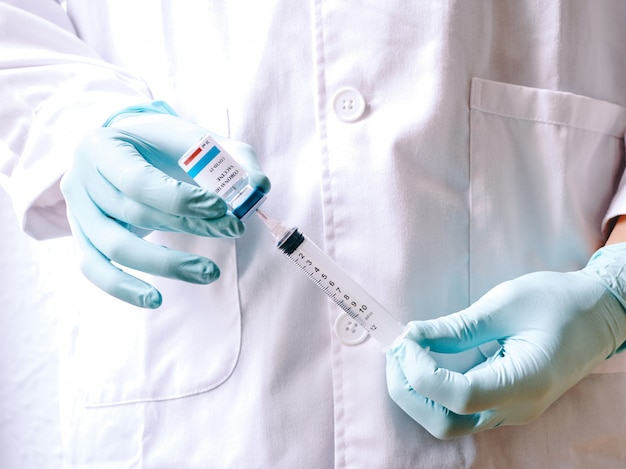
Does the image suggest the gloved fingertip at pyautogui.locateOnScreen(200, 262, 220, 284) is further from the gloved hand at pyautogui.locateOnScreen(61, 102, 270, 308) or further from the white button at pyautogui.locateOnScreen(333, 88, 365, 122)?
the white button at pyautogui.locateOnScreen(333, 88, 365, 122)

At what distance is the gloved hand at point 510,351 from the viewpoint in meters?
0.57

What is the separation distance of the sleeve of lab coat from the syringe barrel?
0.83ft

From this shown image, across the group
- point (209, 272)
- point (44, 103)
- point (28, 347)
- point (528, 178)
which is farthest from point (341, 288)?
point (28, 347)

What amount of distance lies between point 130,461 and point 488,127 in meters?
0.50

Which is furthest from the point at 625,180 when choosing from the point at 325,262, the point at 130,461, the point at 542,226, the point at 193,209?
the point at 130,461

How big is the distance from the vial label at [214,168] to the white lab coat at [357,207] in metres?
0.09

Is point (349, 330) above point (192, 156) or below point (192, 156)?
below

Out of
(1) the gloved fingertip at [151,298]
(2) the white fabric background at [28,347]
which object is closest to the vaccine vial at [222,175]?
(1) the gloved fingertip at [151,298]

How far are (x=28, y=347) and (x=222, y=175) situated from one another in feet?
2.25

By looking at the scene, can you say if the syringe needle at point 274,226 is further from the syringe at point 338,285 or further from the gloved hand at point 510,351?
the gloved hand at point 510,351

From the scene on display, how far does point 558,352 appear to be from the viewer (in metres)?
0.59

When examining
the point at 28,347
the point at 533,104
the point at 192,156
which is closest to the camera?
the point at 192,156

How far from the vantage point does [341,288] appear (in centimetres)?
59

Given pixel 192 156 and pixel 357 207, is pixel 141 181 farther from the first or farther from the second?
pixel 357 207
